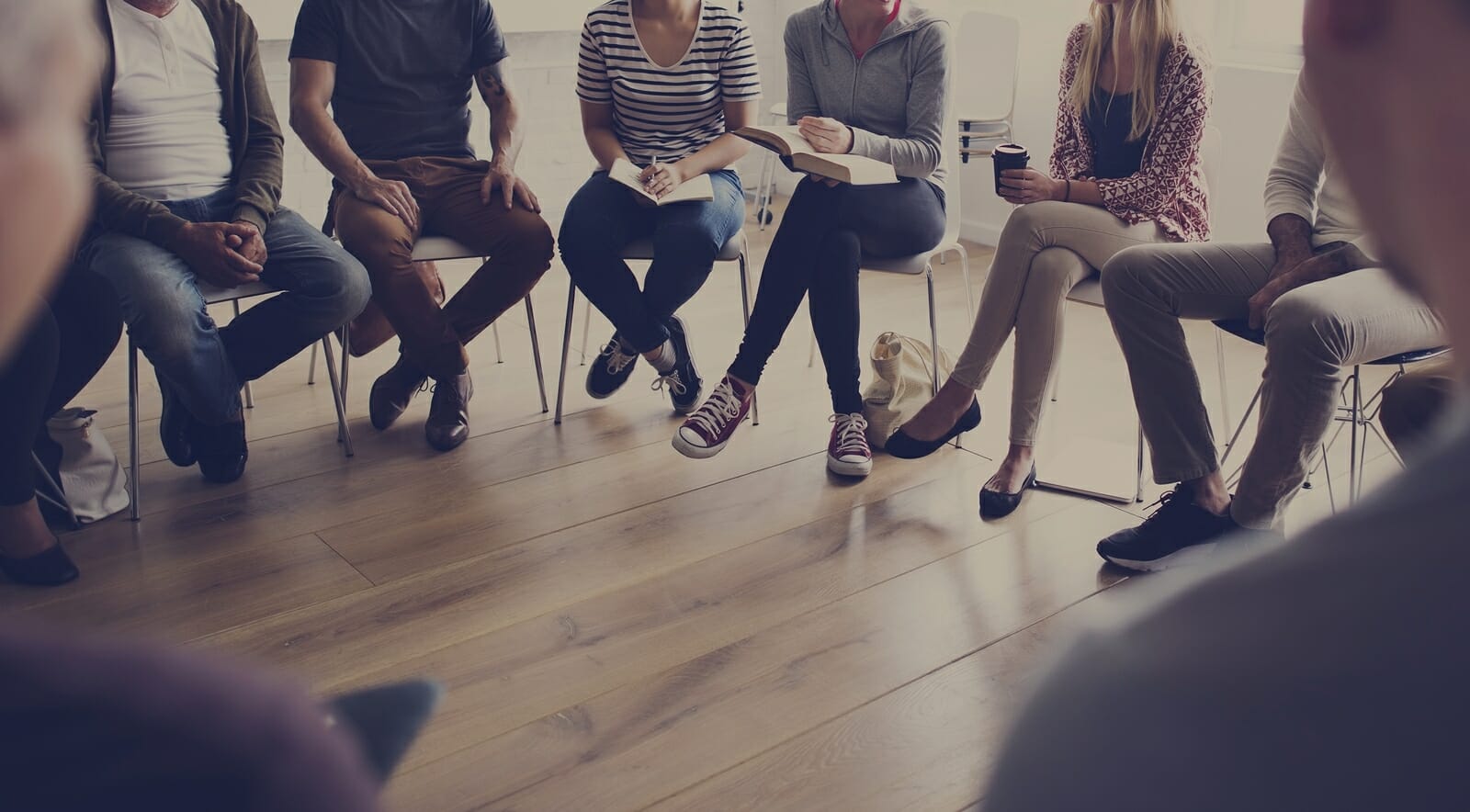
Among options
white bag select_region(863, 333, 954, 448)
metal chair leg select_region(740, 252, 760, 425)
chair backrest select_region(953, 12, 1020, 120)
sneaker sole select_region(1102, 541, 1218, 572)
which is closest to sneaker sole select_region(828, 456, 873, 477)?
white bag select_region(863, 333, 954, 448)

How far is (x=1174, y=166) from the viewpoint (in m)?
2.56

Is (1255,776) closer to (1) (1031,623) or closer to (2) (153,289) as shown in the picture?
(1) (1031,623)

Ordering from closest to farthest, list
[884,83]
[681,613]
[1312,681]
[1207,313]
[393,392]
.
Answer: [1312,681] < [681,613] < [1207,313] < [884,83] < [393,392]

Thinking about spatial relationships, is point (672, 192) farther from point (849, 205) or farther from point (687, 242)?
point (849, 205)

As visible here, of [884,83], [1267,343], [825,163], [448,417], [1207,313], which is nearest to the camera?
[1267,343]

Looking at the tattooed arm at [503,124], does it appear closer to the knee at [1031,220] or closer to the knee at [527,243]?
the knee at [527,243]

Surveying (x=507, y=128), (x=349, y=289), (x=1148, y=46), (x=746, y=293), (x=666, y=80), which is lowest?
(x=746, y=293)

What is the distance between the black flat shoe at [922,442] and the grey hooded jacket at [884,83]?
0.56 meters

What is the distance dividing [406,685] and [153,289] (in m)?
2.25

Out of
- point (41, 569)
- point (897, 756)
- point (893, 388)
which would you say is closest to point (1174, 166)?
point (893, 388)

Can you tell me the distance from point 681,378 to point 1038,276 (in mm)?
1004

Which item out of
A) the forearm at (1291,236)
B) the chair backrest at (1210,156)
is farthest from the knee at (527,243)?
the forearm at (1291,236)

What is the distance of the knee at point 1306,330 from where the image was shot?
2049mm

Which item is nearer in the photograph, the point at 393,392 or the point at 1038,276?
the point at 1038,276
